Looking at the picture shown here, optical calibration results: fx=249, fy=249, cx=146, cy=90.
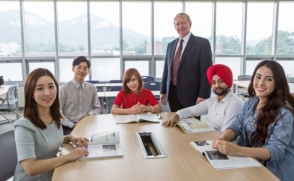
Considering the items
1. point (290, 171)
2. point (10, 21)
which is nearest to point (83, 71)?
point (290, 171)

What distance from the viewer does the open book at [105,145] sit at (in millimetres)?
1514

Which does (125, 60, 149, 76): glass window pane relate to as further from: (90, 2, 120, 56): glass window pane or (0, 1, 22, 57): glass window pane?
(0, 1, 22, 57): glass window pane

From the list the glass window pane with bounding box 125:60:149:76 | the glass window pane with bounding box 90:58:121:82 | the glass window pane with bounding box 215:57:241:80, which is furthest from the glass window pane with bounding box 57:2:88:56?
the glass window pane with bounding box 215:57:241:80

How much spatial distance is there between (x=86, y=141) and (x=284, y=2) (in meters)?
6.97

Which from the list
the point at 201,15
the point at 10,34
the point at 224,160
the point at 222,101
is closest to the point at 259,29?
the point at 201,15

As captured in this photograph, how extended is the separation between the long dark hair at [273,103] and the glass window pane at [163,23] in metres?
5.05

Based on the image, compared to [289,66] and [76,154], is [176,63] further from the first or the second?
[289,66]

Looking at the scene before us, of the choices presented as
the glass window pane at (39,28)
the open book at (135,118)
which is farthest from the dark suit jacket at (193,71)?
the glass window pane at (39,28)

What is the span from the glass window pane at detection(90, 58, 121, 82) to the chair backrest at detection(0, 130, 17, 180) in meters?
5.18

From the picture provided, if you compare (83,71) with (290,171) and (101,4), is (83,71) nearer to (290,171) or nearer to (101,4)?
(290,171)

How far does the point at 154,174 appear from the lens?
1.25 meters

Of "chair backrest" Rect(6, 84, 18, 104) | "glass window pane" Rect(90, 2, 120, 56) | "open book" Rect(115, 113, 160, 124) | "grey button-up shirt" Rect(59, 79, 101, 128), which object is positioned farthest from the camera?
"glass window pane" Rect(90, 2, 120, 56)

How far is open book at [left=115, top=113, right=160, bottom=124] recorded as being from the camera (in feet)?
7.44

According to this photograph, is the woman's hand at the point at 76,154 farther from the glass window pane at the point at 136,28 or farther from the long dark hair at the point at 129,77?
the glass window pane at the point at 136,28
